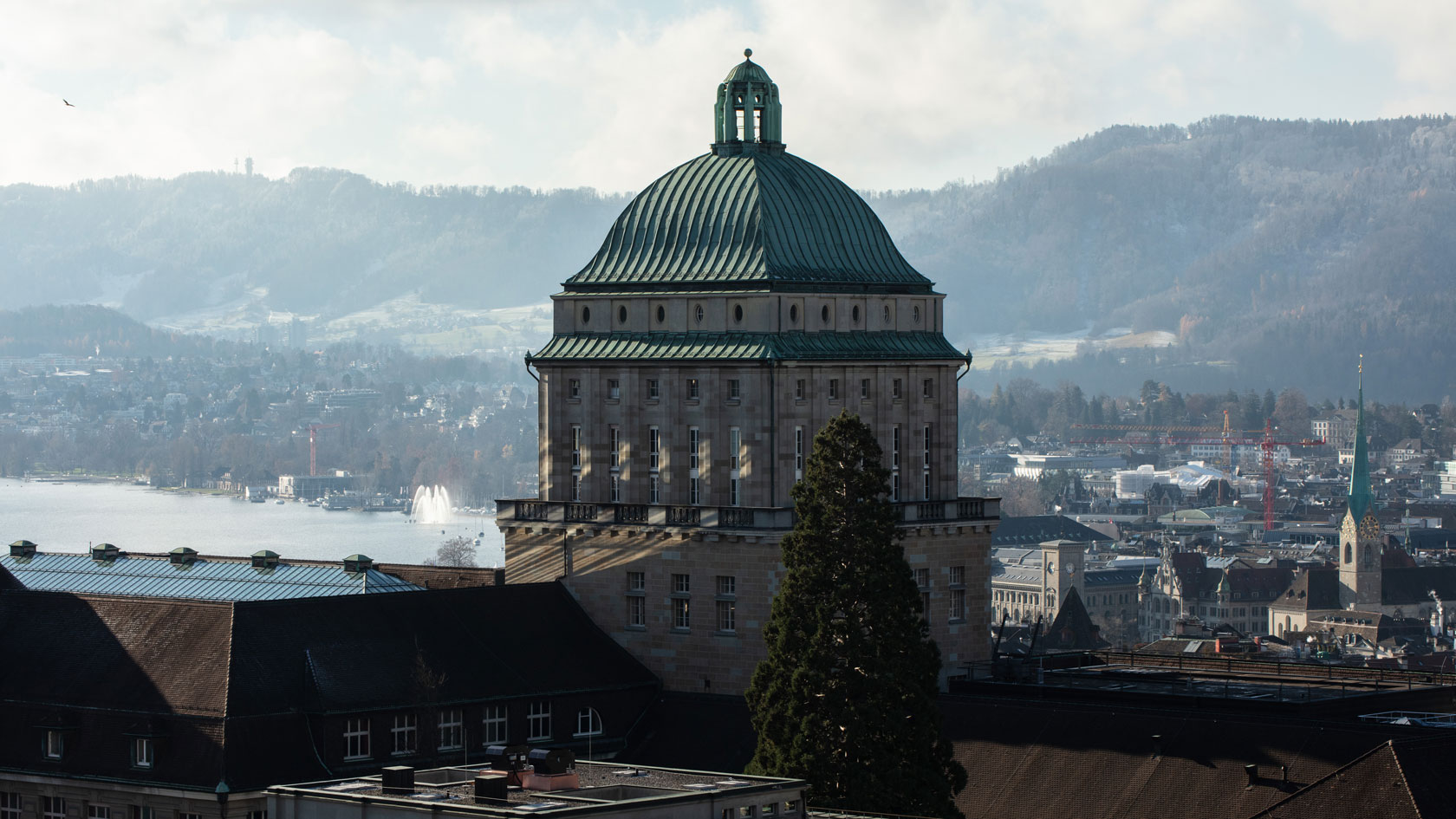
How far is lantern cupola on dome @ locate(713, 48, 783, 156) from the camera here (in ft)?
330

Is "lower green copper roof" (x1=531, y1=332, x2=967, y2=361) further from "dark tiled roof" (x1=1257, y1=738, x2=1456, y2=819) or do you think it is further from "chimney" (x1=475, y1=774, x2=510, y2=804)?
"chimney" (x1=475, y1=774, x2=510, y2=804)

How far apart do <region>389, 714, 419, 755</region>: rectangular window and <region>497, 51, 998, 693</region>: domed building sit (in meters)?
11.7

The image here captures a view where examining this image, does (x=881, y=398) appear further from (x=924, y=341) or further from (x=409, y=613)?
(x=409, y=613)

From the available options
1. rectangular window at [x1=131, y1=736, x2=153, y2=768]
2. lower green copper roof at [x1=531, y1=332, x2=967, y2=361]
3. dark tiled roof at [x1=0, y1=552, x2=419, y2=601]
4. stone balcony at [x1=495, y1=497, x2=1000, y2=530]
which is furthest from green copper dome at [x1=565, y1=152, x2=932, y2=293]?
rectangular window at [x1=131, y1=736, x2=153, y2=768]

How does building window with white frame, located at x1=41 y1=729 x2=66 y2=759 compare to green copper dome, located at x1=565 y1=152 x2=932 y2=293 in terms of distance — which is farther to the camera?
green copper dome, located at x1=565 y1=152 x2=932 y2=293

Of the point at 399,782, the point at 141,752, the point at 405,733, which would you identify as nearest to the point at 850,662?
the point at 405,733

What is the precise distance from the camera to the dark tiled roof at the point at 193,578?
101 m

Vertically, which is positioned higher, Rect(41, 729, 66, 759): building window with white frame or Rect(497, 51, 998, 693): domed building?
Rect(497, 51, 998, 693): domed building

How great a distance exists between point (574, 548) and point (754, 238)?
13.6m

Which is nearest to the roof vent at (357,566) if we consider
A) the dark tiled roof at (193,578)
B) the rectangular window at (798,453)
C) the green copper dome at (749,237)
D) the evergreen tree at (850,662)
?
the dark tiled roof at (193,578)

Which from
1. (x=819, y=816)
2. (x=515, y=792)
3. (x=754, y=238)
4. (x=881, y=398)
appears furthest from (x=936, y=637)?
(x=515, y=792)

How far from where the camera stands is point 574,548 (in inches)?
3814

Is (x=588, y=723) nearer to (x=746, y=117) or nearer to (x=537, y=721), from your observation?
(x=537, y=721)

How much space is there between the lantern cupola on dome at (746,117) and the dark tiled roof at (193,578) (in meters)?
21.5
